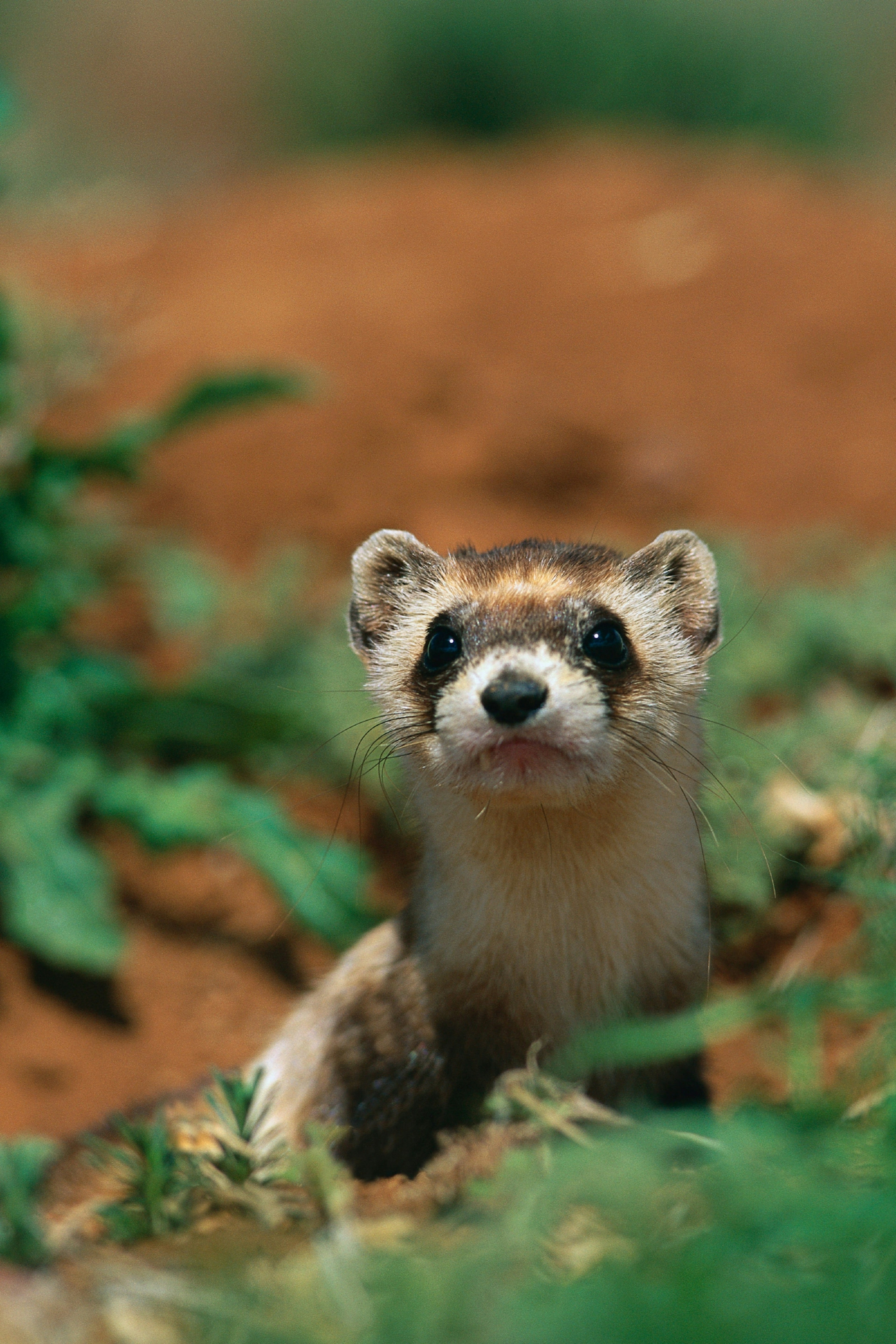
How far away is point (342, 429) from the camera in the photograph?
6.49m

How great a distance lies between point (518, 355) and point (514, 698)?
4.79 m

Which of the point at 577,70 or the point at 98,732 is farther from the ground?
the point at 577,70

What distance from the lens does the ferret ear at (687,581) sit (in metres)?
3.12

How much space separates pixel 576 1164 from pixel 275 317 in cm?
580

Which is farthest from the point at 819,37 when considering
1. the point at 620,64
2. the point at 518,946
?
the point at 518,946

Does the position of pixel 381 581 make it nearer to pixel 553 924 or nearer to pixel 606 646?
pixel 606 646

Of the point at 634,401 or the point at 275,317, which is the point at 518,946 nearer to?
the point at 634,401

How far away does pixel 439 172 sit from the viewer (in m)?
8.94

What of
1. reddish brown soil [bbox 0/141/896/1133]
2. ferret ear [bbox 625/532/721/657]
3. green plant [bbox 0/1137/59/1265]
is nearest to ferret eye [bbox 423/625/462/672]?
ferret ear [bbox 625/532/721/657]

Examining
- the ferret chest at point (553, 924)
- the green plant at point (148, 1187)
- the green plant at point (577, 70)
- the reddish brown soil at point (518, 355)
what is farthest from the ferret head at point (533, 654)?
the green plant at point (577, 70)

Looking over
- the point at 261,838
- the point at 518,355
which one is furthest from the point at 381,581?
the point at 518,355

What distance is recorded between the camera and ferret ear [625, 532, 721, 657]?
3.12 metres

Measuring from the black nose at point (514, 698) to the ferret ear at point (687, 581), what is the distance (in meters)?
0.74

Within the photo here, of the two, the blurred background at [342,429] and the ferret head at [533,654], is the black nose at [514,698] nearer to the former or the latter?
the ferret head at [533,654]
